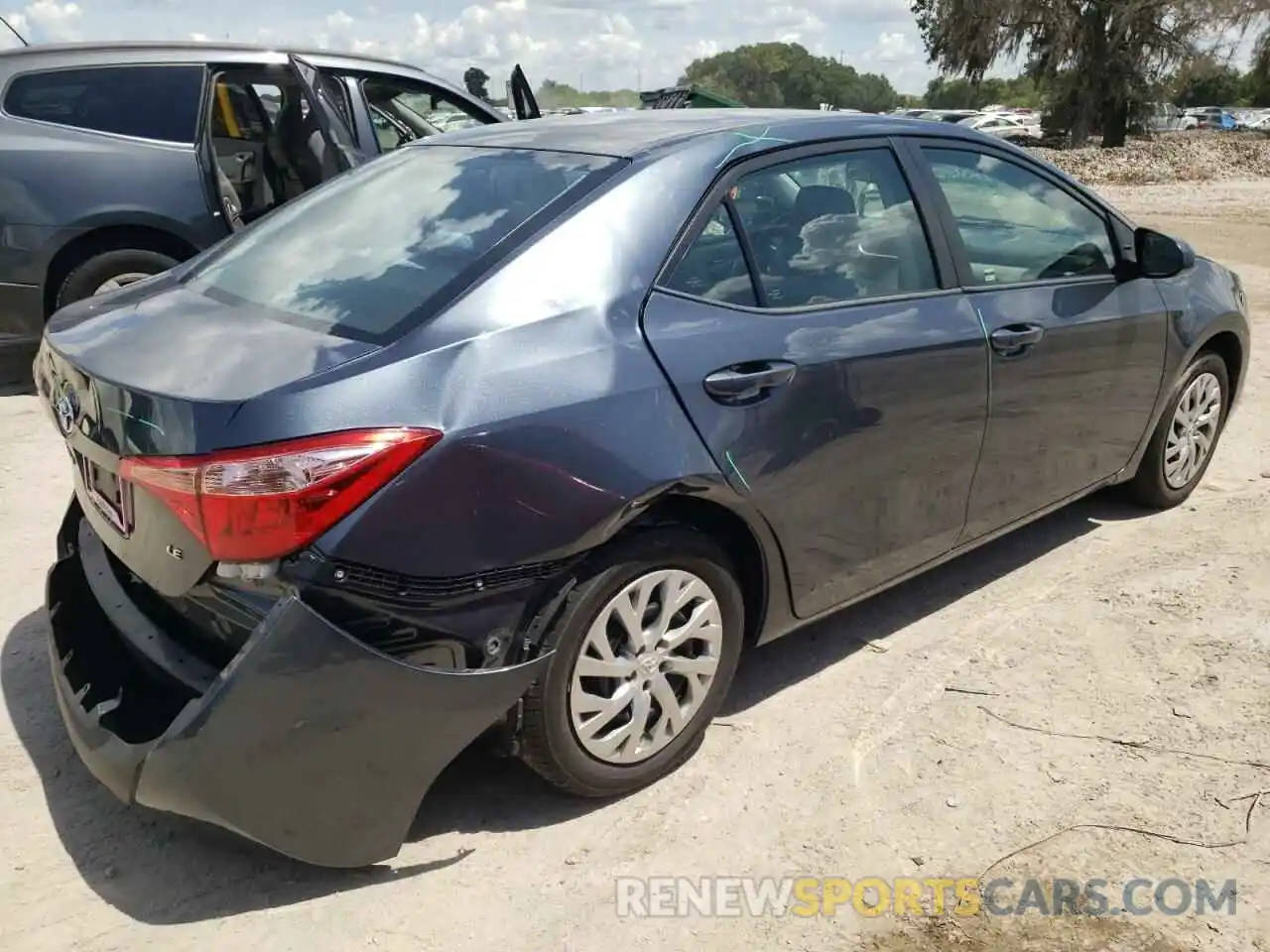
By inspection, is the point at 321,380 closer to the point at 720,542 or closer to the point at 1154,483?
the point at 720,542

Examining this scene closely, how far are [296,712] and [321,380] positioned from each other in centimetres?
66

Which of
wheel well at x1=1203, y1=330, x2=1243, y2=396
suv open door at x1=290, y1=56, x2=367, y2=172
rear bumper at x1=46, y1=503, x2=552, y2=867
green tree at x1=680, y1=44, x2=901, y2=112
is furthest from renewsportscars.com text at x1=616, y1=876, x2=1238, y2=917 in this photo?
green tree at x1=680, y1=44, x2=901, y2=112

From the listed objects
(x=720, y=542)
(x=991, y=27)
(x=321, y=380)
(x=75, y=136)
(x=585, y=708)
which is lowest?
(x=585, y=708)

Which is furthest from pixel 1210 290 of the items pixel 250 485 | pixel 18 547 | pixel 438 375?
pixel 18 547

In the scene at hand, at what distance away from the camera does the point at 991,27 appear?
1296 inches

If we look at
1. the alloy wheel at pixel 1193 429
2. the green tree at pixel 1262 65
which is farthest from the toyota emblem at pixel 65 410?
the green tree at pixel 1262 65

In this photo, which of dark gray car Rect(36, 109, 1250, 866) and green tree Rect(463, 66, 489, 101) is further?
green tree Rect(463, 66, 489, 101)

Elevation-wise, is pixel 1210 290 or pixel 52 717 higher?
pixel 1210 290

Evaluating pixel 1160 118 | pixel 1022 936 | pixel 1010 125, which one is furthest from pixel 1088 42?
pixel 1022 936

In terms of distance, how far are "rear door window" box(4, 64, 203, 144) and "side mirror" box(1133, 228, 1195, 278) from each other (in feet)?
15.9

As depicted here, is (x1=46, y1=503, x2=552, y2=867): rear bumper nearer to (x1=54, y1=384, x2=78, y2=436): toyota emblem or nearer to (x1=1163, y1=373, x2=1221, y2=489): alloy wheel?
(x1=54, y1=384, x2=78, y2=436): toyota emblem

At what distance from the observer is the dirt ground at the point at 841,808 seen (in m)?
2.49

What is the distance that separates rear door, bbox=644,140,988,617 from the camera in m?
2.85

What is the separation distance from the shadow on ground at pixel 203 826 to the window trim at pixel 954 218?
1.22 meters
